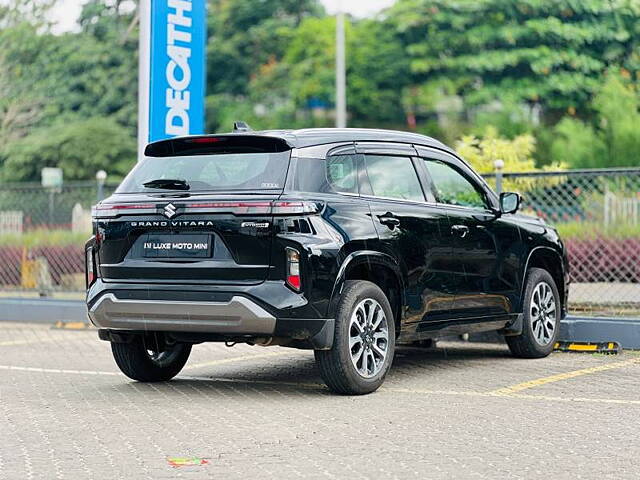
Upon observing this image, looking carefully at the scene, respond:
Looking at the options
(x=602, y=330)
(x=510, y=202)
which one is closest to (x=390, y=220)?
(x=510, y=202)

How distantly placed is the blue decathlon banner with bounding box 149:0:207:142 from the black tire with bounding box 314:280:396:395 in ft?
18.8

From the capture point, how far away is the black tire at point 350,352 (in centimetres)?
807

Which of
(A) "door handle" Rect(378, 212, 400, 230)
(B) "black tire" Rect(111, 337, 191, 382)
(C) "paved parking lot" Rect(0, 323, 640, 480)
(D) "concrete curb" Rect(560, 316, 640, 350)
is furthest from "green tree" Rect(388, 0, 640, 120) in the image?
(A) "door handle" Rect(378, 212, 400, 230)

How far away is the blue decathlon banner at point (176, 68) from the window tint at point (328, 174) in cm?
525

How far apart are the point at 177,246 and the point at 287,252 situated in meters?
0.78

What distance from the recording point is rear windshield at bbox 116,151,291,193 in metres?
8.10

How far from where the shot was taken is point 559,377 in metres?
9.35

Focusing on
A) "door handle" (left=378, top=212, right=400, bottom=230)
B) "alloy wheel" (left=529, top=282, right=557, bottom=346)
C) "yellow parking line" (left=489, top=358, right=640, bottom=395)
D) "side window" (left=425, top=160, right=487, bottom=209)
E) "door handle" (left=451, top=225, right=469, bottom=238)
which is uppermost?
"side window" (left=425, top=160, right=487, bottom=209)

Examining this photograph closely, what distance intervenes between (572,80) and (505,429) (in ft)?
136

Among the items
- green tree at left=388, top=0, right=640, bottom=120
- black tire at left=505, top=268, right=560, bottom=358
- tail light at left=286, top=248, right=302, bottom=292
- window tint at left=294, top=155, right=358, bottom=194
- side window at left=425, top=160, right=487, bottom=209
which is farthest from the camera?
green tree at left=388, top=0, right=640, bottom=120

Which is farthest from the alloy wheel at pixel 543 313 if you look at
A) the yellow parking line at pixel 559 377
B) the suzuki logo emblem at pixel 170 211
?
the suzuki logo emblem at pixel 170 211

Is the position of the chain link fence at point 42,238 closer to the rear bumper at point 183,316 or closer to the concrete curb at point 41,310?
the concrete curb at point 41,310

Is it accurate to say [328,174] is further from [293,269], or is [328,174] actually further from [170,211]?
[170,211]

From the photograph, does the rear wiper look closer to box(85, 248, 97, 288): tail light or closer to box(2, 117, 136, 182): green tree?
box(85, 248, 97, 288): tail light
